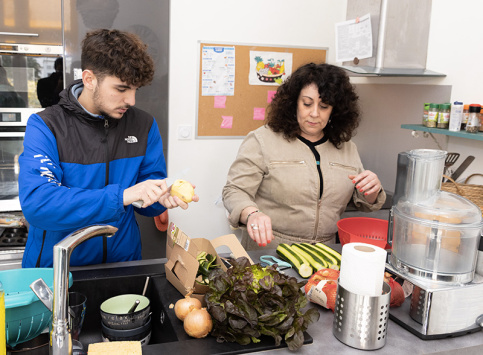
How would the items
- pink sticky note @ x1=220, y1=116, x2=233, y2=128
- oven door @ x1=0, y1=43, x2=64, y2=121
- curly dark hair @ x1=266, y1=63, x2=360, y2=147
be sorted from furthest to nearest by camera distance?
pink sticky note @ x1=220, y1=116, x2=233, y2=128 < oven door @ x1=0, y1=43, x2=64, y2=121 < curly dark hair @ x1=266, y1=63, x2=360, y2=147

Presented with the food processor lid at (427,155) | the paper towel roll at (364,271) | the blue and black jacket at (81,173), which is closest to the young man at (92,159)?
the blue and black jacket at (81,173)

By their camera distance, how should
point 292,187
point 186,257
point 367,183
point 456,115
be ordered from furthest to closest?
point 456,115
point 292,187
point 367,183
point 186,257

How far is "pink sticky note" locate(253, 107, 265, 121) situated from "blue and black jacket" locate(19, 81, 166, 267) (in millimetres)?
1461

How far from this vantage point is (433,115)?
2521 mm

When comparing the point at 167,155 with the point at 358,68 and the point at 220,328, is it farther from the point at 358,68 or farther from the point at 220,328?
the point at 220,328

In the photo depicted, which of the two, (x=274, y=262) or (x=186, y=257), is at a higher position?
(x=186, y=257)

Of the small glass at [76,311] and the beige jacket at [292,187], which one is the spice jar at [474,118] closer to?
the beige jacket at [292,187]

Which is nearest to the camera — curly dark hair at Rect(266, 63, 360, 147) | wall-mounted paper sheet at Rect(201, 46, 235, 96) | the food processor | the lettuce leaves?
the lettuce leaves

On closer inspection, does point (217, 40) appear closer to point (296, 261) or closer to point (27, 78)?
point (27, 78)

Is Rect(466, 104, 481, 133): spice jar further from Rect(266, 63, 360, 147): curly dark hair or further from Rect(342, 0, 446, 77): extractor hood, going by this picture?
Rect(266, 63, 360, 147): curly dark hair

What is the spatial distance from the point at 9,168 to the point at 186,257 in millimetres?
1755

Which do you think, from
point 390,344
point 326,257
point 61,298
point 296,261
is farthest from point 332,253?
point 61,298

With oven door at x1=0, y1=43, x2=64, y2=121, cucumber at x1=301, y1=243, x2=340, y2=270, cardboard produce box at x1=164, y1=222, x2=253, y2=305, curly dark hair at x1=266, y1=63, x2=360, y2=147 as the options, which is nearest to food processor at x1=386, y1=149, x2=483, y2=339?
cucumber at x1=301, y1=243, x2=340, y2=270

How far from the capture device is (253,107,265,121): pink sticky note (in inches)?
133
